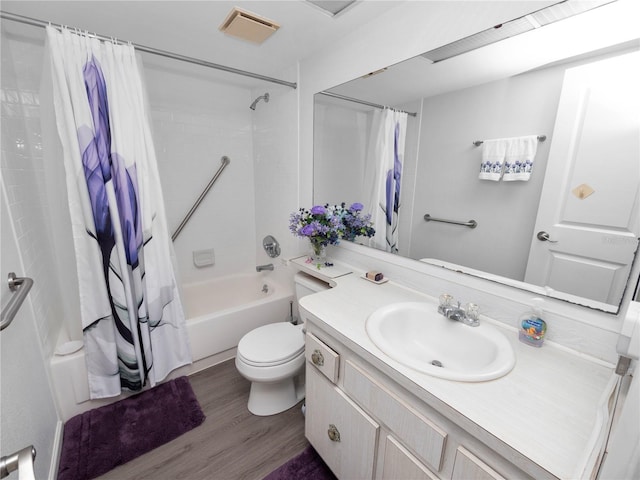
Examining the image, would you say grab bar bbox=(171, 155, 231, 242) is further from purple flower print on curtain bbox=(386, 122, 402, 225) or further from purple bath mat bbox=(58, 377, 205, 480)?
purple flower print on curtain bbox=(386, 122, 402, 225)

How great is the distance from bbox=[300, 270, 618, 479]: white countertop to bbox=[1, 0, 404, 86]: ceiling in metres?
1.47

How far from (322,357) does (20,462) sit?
815 mm

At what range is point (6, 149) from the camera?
135 centimetres

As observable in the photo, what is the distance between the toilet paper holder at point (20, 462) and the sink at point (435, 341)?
82 cm

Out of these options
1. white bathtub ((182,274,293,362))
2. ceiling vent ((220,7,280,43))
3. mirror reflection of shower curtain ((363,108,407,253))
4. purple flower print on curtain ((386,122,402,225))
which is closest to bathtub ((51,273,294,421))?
white bathtub ((182,274,293,362))

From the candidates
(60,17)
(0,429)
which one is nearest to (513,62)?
(0,429)

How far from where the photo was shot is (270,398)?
1568 millimetres

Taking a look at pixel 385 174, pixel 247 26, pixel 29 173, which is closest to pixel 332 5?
pixel 247 26

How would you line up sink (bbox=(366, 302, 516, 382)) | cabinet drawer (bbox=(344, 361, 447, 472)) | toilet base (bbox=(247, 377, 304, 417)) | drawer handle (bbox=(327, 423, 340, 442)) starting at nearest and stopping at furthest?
cabinet drawer (bbox=(344, 361, 447, 472))
sink (bbox=(366, 302, 516, 382))
drawer handle (bbox=(327, 423, 340, 442))
toilet base (bbox=(247, 377, 304, 417))

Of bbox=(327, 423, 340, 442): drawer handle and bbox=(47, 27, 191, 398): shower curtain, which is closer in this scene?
bbox=(327, 423, 340, 442): drawer handle

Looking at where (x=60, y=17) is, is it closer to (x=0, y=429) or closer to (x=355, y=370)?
(x=0, y=429)

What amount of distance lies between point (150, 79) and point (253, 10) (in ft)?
3.88

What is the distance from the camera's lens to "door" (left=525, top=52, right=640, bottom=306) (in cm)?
78

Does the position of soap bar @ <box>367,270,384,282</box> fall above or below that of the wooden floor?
above
